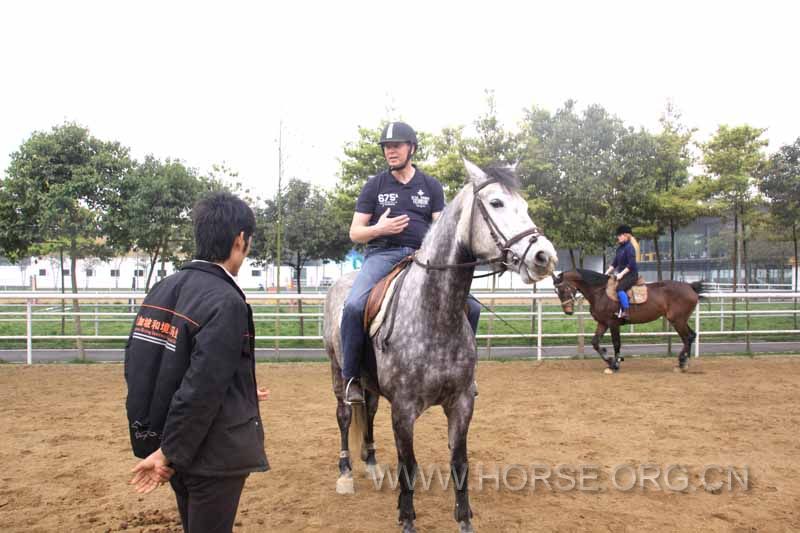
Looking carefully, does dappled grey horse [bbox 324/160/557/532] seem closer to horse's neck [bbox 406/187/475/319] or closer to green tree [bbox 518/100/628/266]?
horse's neck [bbox 406/187/475/319]

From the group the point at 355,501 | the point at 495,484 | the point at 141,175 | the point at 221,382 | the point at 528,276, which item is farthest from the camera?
the point at 141,175

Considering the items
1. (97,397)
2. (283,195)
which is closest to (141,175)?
(283,195)

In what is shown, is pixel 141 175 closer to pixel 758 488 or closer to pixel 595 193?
pixel 595 193

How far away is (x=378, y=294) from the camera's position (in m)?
3.88

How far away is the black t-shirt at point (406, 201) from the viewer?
419 centimetres

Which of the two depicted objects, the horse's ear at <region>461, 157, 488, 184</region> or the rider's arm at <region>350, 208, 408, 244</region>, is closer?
the horse's ear at <region>461, 157, 488, 184</region>

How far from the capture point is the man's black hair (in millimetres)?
2162

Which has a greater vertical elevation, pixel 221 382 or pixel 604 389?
pixel 221 382

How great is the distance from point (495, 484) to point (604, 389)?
497cm

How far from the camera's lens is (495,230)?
3.13 meters

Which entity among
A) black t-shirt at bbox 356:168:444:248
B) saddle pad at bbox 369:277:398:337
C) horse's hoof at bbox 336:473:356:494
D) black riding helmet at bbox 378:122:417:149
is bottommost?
horse's hoof at bbox 336:473:356:494

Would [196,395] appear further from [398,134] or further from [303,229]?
[303,229]

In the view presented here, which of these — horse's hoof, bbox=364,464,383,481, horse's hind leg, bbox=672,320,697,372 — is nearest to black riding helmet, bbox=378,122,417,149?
horse's hoof, bbox=364,464,383,481

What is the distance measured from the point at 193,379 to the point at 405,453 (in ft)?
6.61
